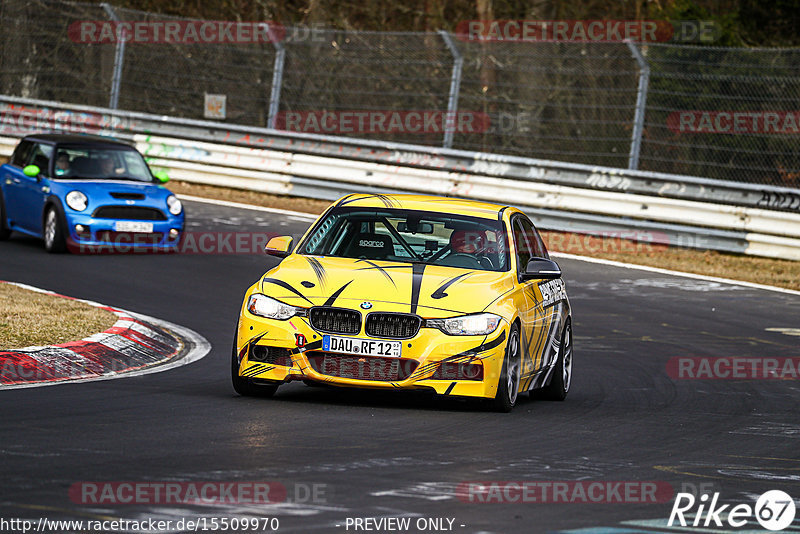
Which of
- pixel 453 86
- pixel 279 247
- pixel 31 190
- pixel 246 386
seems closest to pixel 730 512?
pixel 246 386

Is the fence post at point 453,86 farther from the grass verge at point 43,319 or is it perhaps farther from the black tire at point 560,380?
the black tire at point 560,380

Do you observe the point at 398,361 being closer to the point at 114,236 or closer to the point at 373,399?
the point at 373,399

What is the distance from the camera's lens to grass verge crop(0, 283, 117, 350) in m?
11.0

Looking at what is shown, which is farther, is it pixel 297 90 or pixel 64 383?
pixel 297 90

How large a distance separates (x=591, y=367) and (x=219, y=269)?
266 inches

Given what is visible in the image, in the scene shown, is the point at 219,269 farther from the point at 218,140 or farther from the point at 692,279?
the point at 218,140

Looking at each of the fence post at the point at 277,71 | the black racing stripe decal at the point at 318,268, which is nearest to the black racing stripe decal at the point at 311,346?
the black racing stripe decal at the point at 318,268

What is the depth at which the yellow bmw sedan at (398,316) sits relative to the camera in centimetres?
917

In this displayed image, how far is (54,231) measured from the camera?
18.3 m

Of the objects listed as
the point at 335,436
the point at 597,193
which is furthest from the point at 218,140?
the point at 335,436

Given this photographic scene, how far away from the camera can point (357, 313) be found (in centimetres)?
919

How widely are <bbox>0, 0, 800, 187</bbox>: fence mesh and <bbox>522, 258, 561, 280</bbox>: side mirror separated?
1163 cm

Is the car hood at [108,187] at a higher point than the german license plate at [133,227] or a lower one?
higher

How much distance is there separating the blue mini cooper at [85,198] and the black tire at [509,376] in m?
9.79
